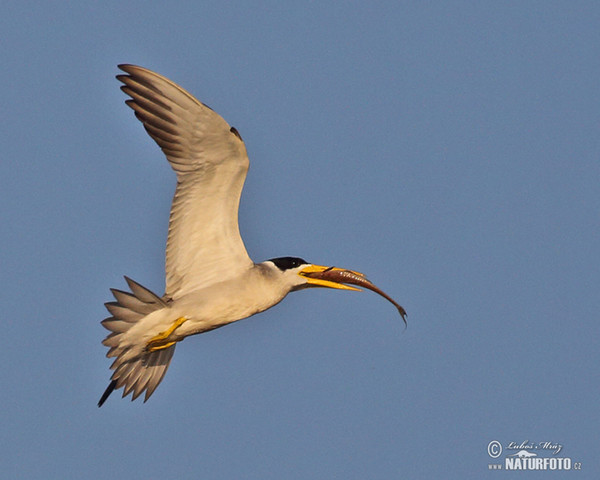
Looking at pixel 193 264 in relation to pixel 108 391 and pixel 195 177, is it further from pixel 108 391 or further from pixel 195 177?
pixel 108 391

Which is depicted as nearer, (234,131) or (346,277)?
(234,131)

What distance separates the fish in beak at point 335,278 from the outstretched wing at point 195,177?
2.71ft

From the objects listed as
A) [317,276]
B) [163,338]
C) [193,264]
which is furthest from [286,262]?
[163,338]

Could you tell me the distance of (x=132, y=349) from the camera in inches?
505

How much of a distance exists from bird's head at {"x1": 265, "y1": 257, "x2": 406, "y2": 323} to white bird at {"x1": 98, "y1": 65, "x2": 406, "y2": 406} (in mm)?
13

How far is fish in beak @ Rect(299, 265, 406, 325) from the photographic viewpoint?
1325 cm

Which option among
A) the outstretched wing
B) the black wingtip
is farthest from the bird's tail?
the outstretched wing

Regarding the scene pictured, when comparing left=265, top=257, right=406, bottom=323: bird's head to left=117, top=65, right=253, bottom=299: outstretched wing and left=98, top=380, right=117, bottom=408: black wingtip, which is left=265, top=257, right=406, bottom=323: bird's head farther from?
left=98, top=380, right=117, bottom=408: black wingtip

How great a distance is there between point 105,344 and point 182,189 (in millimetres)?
2143

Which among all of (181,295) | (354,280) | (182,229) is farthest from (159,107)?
(354,280)

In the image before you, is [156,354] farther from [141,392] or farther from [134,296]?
[134,296]

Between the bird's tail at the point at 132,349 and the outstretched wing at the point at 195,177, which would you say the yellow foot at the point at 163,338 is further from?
the outstretched wing at the point at 195,177

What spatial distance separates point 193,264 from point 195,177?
1.21 metres

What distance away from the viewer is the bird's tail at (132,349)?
12367 millimetres
